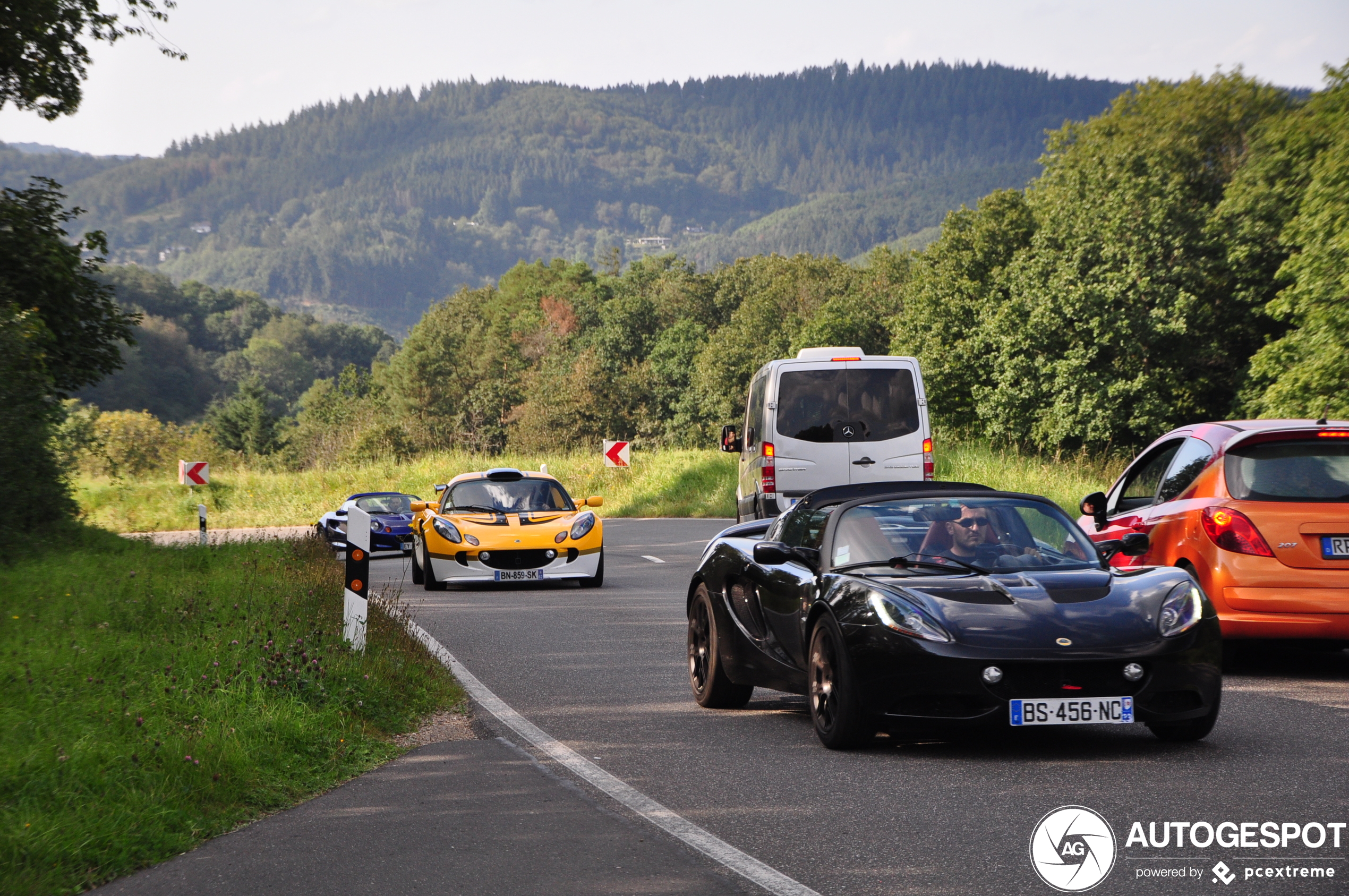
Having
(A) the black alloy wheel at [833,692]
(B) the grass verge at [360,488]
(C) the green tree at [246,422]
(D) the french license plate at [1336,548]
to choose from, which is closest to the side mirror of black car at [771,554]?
(A) the black alloy wheel at [833,692]

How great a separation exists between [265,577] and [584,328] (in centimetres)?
10990

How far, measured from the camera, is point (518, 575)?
16.6 metres

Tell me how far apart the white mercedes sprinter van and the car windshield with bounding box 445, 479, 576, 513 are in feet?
9.02

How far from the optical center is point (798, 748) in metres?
6.92

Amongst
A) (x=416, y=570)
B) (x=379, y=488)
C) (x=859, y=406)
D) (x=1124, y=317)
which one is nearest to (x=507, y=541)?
(x=416, y=570)

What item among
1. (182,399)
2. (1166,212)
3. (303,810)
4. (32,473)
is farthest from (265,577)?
(182,399)

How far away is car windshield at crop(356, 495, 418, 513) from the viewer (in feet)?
87.6

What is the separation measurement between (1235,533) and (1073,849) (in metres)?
4.69

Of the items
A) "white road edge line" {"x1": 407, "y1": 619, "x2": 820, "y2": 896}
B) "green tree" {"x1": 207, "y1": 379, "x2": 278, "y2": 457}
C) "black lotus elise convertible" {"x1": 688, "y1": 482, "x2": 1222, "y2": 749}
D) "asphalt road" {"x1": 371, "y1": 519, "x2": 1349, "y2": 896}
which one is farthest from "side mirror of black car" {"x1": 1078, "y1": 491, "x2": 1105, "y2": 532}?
"green tree" {"x1": 207, "y1": 379, "x2": 278, "y2": 457}

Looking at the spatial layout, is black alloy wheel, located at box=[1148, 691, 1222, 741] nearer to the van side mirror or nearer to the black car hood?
the black car hood

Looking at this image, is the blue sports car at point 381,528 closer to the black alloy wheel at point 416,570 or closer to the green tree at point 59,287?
the green tree at point 59,287

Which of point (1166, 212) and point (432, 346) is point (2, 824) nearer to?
point (1166, 212)

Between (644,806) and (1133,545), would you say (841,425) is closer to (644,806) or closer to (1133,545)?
(1133,545)

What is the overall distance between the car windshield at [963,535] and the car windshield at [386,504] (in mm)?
20073
